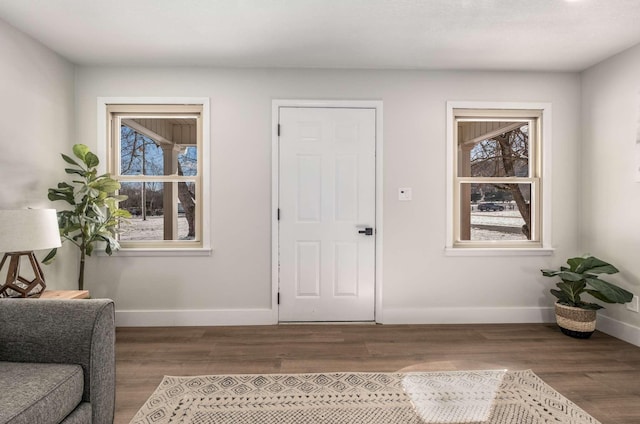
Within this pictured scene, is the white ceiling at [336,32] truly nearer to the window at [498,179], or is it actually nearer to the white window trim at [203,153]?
the white window trim at [203,153]

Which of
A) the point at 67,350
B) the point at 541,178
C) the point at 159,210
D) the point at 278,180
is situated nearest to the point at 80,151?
the point at 159,210

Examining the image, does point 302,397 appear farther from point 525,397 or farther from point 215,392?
point 525,397

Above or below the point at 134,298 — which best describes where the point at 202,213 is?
above

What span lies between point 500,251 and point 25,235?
144 inches

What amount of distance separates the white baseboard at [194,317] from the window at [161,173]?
24.0 inches

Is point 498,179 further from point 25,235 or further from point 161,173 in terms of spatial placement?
point 25,235

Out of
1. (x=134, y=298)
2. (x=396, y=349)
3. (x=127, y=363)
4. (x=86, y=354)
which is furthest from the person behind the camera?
(x=134, y=298)

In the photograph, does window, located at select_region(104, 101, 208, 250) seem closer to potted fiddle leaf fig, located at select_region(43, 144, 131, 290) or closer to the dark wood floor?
potted fiddle leaf fig, located at select_region(43, 144, 131, 290)

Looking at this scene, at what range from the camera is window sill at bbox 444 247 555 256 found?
11.3 feet

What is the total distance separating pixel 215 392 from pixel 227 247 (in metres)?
1.45

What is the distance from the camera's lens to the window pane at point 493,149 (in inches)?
139

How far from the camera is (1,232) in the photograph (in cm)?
189

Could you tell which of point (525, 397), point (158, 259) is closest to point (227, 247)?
point (158, 259)

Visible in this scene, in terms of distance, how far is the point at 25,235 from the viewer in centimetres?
197
